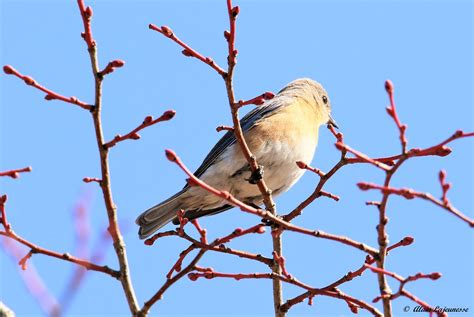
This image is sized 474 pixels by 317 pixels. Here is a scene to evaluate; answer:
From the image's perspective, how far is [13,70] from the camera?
9.68 ft

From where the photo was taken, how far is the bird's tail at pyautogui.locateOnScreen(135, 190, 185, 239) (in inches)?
260

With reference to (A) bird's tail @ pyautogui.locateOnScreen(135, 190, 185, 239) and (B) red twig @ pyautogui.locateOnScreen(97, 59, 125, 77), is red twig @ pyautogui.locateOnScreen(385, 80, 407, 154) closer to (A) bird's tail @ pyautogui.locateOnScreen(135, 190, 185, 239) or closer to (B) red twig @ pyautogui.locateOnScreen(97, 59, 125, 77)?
(B) red twig @ pyautogui.locateOnScreen(97, 59, 125, 77)

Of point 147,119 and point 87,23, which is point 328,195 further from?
point 87,23

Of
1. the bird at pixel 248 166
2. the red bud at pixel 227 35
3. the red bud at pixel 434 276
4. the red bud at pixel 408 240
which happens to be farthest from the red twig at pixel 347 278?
the bird at pixel 248 166

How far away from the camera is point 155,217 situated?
662cm

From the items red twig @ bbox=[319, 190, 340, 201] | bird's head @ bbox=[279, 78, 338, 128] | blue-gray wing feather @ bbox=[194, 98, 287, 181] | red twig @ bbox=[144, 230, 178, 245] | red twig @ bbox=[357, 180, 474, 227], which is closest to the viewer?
red twig @ bbox=[357, 180, 474, 227]

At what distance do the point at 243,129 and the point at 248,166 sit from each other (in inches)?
30.3

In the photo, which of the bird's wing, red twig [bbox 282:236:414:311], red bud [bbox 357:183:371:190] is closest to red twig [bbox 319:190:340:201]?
red twig [bbox 282:236:414:311]

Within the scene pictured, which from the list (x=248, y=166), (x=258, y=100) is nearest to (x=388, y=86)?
(x=258, y=100)

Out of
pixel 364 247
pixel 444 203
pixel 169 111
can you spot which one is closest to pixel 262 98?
pixel 169 111

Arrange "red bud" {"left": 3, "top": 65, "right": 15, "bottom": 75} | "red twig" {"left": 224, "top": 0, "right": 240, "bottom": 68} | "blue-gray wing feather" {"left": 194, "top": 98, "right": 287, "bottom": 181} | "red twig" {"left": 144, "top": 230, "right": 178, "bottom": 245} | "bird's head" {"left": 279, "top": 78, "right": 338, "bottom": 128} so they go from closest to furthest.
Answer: "red bud" {"left": 3, "top": 65, "right": 15, "bottom": 75} → "red twig" {"left": 224, "top": 0, "right": 240, "bottom": 68} → "red twig" {"left": 144, "top": 230, "right": 178, "bottom": 245} → "blue-gray wing feather" {"left": 194, "top": 98, "right": 287, "bottom": 181} → "bird's head" {"left": 279, "top": 78, "right": 338, "bottom": 128}

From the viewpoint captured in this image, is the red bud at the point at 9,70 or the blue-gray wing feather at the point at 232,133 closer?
the red bud at the point at 9,70

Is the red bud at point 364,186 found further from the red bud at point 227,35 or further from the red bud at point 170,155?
the red bud at point 227,35

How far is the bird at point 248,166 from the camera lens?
6516 mm
